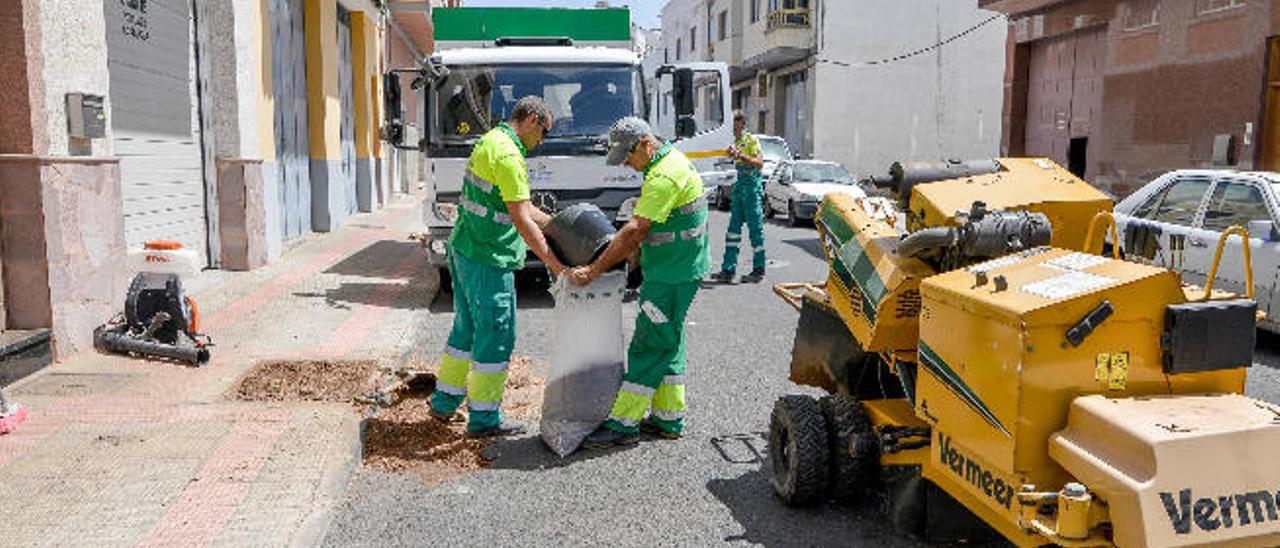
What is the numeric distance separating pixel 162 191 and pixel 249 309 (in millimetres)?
1634

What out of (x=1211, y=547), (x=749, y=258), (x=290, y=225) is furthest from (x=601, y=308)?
(x=290, y=225)

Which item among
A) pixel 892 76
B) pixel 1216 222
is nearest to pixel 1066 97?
pixel 892 76

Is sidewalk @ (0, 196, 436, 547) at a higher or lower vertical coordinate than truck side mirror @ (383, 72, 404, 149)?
lower

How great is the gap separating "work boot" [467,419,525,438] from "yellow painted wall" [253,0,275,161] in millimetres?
7172

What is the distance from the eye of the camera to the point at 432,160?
937 centimetres

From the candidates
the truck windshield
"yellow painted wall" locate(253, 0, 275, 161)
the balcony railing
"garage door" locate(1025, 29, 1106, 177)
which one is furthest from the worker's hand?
the balcony railing

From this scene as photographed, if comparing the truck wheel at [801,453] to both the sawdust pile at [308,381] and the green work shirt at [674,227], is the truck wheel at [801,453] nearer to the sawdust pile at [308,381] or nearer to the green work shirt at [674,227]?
the green work shirt at [674,227]

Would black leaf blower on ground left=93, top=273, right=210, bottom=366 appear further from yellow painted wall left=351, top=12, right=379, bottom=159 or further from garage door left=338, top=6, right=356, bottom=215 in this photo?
yellow painted wall left=351, top=12, right=379, bottom=159

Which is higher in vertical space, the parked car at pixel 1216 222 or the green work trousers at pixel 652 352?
the parked car at pixel 1216 222

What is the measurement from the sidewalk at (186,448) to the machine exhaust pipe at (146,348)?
87 mm

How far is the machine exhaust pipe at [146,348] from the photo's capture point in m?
6.45

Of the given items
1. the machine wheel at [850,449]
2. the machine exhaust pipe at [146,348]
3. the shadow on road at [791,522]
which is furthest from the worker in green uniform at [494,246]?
the machine exhaust pipe at [146,348]

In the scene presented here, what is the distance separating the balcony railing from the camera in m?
31.7

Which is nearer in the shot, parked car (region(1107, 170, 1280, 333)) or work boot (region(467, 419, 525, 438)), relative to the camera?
work boot (region(467, 419, 525, 438))
